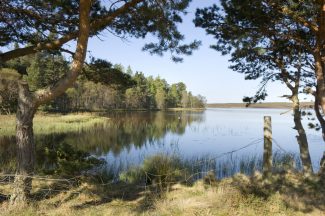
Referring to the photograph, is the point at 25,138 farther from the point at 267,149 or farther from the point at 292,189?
the point at 292,189

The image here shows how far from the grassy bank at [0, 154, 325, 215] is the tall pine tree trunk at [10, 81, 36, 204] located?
26 cm

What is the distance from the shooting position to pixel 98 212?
5070mm

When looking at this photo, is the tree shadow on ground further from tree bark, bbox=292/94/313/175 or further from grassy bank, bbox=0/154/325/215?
tree bark, bbox=292/94/313/175

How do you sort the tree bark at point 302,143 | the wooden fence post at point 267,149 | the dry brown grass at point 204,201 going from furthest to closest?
1. the tree bark at point 302,143
2. the wooden fence post at point 267,149
3. the dry brown grass at point 204,201

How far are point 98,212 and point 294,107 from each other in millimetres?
5958

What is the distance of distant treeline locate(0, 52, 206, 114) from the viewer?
26.6 ft

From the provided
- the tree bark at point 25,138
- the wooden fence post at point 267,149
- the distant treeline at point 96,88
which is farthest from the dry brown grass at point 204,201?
the distant treeline at point 96,88

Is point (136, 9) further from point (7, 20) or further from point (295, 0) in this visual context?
point (295, 0)

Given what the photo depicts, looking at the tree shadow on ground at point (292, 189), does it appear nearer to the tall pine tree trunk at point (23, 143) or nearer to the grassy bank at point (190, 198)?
the grassy bank at point (190, 198)

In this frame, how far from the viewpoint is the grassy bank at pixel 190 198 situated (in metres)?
4.88

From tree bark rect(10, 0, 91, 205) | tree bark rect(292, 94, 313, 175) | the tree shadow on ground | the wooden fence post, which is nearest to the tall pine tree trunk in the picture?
tree bark rect(10, 0, 91, 205)

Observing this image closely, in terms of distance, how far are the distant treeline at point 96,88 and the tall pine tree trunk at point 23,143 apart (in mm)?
1365

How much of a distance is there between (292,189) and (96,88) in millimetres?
68082

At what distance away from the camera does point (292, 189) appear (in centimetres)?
579
